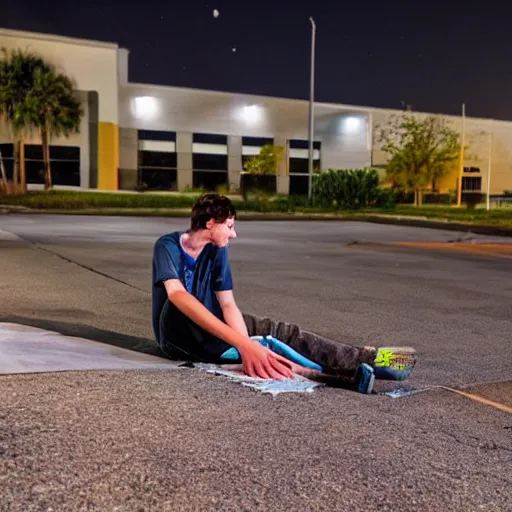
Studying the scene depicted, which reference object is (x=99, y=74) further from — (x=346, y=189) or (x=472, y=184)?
(x=472, y=184)

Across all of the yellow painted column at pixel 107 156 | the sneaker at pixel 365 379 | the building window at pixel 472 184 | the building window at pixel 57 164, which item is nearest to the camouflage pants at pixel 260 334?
the sneaker at pixel 365 379

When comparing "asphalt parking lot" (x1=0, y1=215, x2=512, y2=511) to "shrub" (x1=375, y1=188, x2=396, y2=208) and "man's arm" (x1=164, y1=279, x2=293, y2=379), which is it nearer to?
"man's arm" (x1=164, y1=279, x2=293, y2=379)

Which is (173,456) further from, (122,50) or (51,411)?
(122,50)

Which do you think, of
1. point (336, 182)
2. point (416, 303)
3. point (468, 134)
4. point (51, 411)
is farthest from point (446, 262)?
point (468, 134)

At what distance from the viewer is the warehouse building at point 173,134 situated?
51.0m

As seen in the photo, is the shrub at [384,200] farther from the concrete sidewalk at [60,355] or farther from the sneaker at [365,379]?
the sneaker at [365,379]

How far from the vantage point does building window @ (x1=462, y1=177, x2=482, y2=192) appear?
67.2 m

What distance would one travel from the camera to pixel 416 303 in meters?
8.98

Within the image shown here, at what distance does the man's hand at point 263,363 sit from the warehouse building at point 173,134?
155 ft

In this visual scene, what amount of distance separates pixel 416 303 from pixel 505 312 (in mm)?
996

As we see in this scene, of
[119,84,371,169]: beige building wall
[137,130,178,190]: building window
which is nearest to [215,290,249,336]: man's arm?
[137,130,178,190]: building window

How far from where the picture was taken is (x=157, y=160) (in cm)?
5547

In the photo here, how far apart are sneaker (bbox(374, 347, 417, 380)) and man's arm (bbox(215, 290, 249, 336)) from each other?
0.86 m

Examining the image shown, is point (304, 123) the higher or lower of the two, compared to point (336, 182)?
higher
